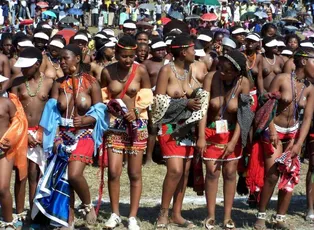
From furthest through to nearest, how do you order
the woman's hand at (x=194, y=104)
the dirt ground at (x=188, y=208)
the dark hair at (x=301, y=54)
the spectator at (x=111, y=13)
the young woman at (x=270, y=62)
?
the spectator at (x=111, y=13), the young woman at (x=270, y=62), the dirt ground at (x=188, y=208), the dark hair at (x=301, y=54), the woman's hand at (x=194, y=104)

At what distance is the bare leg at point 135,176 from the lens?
7.02 m

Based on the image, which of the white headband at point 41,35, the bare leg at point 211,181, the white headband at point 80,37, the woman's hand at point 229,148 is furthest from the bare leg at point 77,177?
the white headband at point 80,37

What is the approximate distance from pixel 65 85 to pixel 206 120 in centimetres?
151

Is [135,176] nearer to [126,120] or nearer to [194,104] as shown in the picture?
[126,120]

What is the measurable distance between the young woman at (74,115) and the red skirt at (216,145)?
112 centimetres

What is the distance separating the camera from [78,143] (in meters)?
6.71

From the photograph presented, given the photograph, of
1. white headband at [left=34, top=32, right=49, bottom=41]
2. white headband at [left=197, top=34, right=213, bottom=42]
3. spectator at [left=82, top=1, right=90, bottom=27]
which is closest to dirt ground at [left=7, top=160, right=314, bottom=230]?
white headband at [left=34, top=32, right=49, bottom=41]

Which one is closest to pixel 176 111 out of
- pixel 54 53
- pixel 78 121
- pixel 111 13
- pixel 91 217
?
pixel 78 121

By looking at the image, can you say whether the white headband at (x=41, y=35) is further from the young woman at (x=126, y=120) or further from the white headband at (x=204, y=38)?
the young woman at (x=126, y=120)

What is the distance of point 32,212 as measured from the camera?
6875mm

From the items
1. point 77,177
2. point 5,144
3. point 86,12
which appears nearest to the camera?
point 5,144

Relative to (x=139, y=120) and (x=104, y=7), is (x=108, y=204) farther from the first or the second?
(x=104, y=7)

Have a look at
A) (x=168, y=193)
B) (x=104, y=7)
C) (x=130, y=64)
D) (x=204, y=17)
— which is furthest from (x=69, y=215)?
(x=104, y=7)

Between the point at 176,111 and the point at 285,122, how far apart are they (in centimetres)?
121
